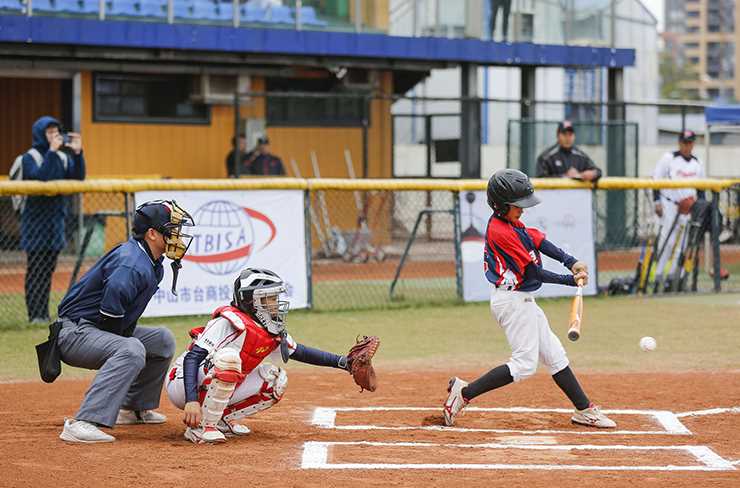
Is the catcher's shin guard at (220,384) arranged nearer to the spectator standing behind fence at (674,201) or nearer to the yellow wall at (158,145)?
the spectator standing behind fence at (674,201)

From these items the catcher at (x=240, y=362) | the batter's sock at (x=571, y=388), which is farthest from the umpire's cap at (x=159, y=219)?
the batter's sock at (x=571, y=388)

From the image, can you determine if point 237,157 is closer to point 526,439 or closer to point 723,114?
point 723,114

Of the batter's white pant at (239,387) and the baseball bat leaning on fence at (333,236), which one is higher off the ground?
the baseball bat leaning on fence at (333,236)

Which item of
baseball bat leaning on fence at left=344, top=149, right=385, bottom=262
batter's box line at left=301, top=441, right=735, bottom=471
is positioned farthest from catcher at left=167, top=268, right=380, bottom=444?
baseball bat leaning on fence at left=344, top=149, right=385, bottom=262

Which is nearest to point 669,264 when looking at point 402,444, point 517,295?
point 517,295

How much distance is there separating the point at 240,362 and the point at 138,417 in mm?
1182

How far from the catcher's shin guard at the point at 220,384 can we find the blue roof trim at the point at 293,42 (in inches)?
452

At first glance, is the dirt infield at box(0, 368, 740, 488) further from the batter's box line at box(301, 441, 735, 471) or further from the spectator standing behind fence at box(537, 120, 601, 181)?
the spectator standing behind fence at box(537, 120, 601, 181)

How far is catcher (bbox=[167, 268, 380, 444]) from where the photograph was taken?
673 cm

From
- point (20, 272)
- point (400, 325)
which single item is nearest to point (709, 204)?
point (400, 325)

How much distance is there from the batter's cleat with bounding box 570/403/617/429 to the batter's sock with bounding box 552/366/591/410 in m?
0.04

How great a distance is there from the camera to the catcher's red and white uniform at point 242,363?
684cm

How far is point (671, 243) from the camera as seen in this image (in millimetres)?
15148

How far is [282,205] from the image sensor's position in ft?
42.5
